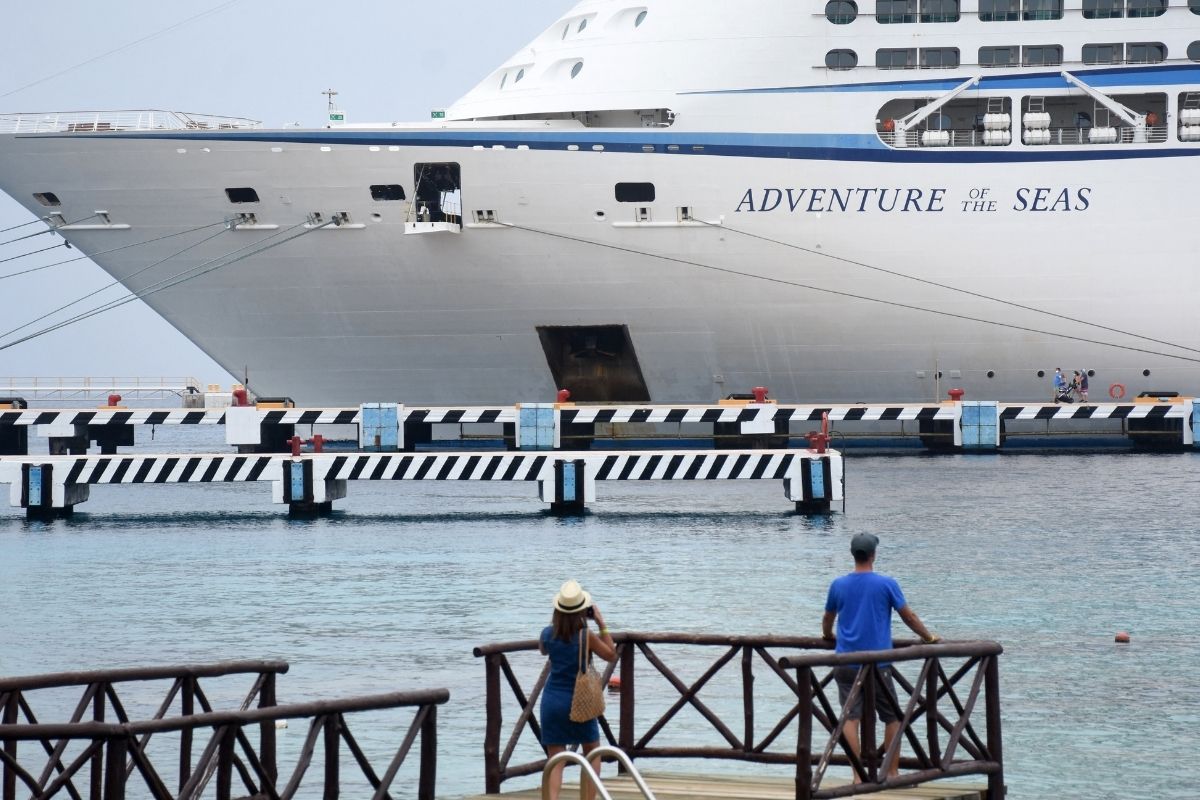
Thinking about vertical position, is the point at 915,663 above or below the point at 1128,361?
below

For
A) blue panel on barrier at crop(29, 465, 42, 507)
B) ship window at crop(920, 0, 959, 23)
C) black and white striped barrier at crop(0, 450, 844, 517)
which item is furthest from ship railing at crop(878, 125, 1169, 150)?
blue panel on barrier at crop(29, 465, 42, 507)

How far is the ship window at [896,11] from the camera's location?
41.6 metres

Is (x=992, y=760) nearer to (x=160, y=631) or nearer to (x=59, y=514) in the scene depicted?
(x=160, y=631)

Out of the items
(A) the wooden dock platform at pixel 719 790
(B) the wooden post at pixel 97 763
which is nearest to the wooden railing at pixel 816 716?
(A) the wooden dock platform at pixel 719 790

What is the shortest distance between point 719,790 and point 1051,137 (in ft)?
114

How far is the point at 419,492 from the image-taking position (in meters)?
36.8

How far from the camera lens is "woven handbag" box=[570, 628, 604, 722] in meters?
9.57

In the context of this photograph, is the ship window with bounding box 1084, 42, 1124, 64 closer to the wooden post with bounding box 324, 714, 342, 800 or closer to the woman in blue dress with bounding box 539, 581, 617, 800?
the woman in blue dress with bounding box 539, 581, 617, 800

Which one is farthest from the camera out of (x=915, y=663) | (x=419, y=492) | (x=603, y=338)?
(x=603, y=338)

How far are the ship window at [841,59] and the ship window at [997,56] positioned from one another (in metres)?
3.11

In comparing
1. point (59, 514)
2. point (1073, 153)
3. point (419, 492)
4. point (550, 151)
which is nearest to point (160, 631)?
point (59, 514)

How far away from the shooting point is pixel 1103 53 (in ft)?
137

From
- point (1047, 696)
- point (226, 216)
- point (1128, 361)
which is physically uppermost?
point (226, 216)

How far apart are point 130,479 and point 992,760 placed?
20724mm
